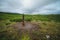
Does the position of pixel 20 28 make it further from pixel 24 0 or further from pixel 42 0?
pixel 42 0

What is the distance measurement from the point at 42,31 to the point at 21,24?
49 cm

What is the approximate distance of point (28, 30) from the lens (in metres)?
2.72

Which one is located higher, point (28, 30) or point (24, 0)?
point (24, 0)

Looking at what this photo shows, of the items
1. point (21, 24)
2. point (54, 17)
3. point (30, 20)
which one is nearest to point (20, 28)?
point (21, 24)

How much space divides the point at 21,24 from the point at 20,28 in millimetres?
91

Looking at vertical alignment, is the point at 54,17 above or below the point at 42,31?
above

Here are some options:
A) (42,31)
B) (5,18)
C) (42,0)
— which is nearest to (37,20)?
(42,31)

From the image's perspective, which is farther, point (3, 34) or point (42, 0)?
point (42, 0)

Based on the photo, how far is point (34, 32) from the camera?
8.91 ft

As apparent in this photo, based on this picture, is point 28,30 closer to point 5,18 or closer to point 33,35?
point 33,35

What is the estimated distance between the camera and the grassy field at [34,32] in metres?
2.67

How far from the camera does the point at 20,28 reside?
2.73 m

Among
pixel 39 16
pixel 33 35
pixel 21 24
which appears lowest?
pixel 33 35

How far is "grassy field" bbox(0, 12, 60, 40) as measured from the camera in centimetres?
267
